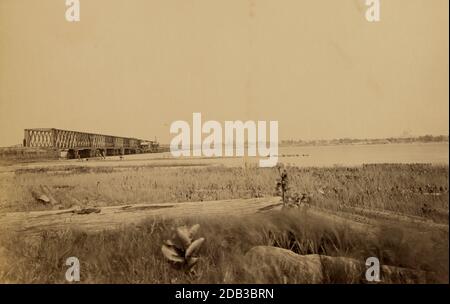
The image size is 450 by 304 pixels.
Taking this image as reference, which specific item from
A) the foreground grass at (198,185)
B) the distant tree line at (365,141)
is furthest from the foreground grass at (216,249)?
the distant tree line at (365,141)

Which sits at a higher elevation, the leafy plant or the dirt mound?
the leafy plant

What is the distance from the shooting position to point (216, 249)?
2.19m

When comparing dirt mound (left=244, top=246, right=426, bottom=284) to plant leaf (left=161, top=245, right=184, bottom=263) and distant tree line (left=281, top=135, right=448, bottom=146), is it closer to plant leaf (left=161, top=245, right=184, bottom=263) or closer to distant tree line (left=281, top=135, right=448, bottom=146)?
plant leaf (left=161, top=245, right=184, bottom=263)

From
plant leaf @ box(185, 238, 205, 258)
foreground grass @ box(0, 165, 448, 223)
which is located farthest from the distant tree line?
plant leaf @ box(185, 238, 205, 258)

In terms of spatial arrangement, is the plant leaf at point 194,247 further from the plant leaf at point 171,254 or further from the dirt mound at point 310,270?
the dirt mound at point 310,270

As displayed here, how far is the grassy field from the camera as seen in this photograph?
2.17 metres

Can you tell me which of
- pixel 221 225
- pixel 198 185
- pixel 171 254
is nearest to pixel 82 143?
pixel 198 185

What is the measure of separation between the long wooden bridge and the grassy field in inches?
4.5

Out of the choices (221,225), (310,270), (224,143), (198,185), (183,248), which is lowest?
(310,270)

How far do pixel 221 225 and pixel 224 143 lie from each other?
45 cm

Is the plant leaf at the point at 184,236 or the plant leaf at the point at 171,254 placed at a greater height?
the plant leaf at the point at 184,236

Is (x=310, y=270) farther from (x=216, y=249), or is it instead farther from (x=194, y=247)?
(x=194, y=247)

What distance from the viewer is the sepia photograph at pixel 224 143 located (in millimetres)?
2180
